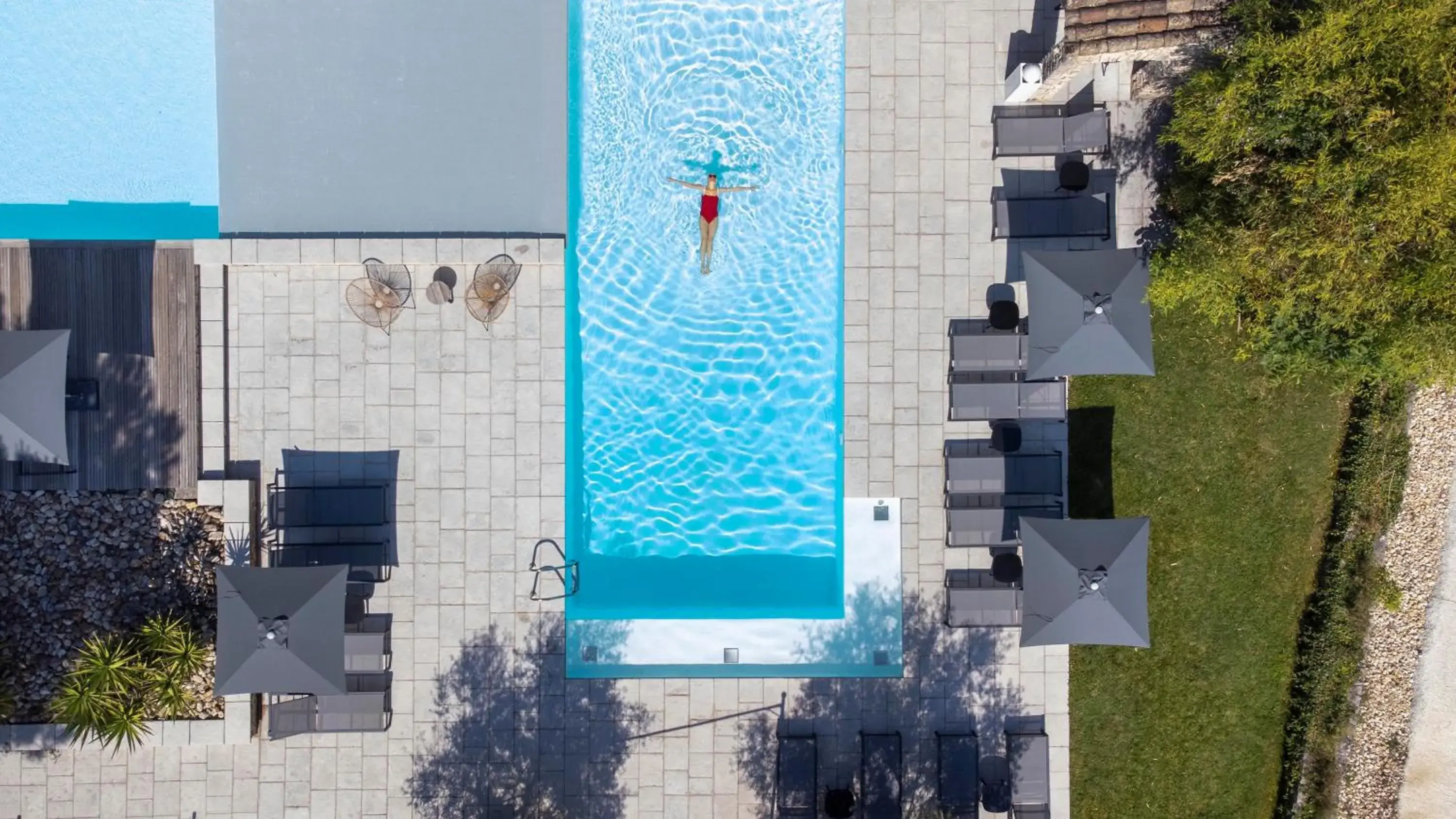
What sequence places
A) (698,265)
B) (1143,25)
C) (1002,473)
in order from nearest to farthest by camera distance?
(1143,25), (1002,473), (698,265)

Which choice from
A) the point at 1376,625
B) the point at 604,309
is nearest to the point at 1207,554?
the point at 1376,625

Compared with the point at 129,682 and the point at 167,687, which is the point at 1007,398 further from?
the point at 129,682

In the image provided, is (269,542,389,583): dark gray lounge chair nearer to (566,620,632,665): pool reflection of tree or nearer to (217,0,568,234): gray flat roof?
(566,620,632,665): pool reflection of tree

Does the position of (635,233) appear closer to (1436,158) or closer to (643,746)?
(643,746)

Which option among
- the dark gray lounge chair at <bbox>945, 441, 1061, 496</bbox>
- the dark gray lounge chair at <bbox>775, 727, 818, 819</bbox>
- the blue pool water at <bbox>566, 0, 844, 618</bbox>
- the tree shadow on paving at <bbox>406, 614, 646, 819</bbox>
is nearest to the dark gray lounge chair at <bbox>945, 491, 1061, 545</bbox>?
the dark gray lounge chair at <bbox>945, 441, 1061, 496</bbox>

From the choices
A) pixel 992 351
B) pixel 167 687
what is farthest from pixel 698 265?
pixel 167 687

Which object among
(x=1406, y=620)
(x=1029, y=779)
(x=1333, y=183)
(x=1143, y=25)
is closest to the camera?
(x=1333, y=183)
